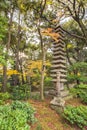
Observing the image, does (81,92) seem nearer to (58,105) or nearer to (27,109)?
(58,105)

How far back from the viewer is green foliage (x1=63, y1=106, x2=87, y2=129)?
7.45 m

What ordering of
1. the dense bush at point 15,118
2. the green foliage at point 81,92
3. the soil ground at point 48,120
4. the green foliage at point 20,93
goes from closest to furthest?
1. the dense bush at point 15,118
2. the soil ground at point 48,120
3. the green foliage at point 20,93
4. the green foliage at point 81,92

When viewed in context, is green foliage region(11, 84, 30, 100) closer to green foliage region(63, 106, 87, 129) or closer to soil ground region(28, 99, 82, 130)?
soil ground region(28, 99, 82, 130)

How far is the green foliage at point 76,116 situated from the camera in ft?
24.4

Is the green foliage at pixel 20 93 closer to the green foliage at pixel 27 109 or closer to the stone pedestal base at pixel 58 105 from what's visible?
the stone pedestal base at pixel 58 105

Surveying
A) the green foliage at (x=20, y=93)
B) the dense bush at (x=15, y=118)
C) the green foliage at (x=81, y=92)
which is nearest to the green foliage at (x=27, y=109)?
the dense bush at (x=15, y=118)

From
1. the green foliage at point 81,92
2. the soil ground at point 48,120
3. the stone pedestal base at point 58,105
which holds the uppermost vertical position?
the green foliage at point 81,92

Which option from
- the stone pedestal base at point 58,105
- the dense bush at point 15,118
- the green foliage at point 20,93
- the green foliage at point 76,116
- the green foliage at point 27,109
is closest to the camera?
the dense bush at point 15,118

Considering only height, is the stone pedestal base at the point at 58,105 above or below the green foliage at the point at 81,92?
below

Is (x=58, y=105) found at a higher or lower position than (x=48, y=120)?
higher

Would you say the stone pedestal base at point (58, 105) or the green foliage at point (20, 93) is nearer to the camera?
the stone pedestal base at point (58, 105)

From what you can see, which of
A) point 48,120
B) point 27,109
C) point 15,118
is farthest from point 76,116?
point 15,118

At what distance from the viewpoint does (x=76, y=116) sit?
7.50 metres

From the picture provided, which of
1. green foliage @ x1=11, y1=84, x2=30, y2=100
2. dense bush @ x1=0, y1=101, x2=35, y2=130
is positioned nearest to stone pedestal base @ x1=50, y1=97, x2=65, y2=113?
green foliage @ x1=11, y1=84, x2=30, y2=100
